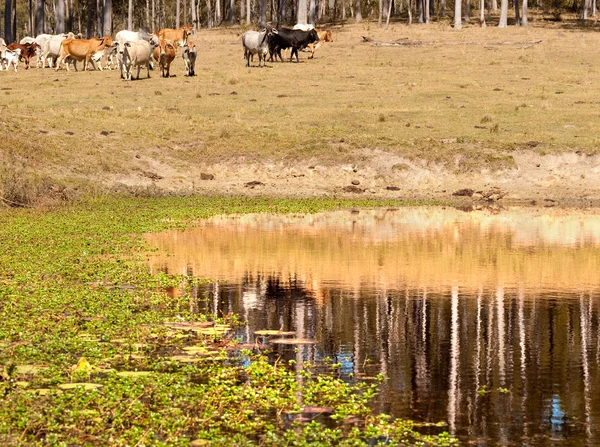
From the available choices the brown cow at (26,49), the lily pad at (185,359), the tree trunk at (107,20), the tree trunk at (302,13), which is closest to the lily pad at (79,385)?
the lily pad at (185,359)

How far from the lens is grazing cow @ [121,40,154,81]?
4906cm

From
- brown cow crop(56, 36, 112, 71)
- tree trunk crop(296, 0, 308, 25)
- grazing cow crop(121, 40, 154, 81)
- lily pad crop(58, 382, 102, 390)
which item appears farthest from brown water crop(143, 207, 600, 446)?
tree trunk crop(296, 0, 308, 25)

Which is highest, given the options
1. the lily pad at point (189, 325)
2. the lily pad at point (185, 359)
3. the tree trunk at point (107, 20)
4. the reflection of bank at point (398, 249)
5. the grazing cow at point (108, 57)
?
the tree trunk at point (107, 20)

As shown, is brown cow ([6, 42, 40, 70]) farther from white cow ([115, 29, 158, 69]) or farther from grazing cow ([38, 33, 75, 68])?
white cow ([115, 29, 158, 69])

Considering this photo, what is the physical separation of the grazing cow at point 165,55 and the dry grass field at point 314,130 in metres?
0.61

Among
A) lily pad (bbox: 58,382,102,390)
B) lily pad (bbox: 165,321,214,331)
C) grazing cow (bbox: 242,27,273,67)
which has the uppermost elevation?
grazing cow (bbox: 242,27,273,67)

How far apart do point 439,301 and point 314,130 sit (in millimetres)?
20438

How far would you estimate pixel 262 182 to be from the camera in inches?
1308

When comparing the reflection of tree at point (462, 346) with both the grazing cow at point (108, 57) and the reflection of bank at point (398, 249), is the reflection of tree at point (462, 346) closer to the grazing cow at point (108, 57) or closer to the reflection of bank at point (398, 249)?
the reflection of bank at point (398, 249)

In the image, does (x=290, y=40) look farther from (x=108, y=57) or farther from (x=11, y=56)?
(x=11, y=56)

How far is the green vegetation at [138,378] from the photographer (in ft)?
31.7

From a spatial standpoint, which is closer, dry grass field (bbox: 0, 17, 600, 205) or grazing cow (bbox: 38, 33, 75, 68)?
dry grass field (bbox: 0, 17, 600, 205)

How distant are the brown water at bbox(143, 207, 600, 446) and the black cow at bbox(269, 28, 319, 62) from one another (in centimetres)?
2886

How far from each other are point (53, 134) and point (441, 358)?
965 inches
